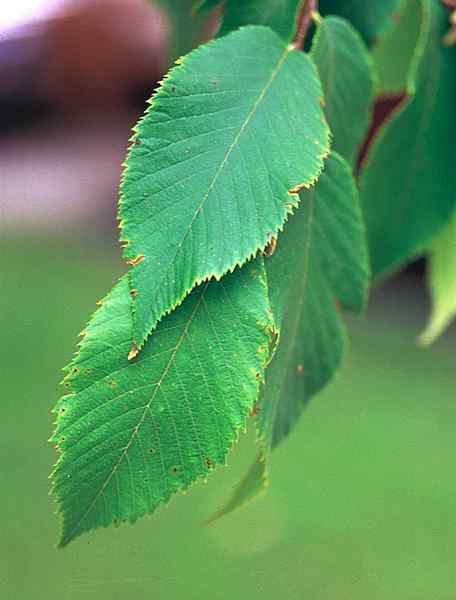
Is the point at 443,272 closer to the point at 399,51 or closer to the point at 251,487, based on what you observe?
the point at 399,51

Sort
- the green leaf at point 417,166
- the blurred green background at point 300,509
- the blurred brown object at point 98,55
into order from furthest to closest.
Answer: the blurred brown object at point 98,55
the blurred green background at point 300,509
the green leaf at point 417,166

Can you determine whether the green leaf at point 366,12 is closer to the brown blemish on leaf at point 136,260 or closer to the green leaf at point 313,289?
the green leaf at point 313,289

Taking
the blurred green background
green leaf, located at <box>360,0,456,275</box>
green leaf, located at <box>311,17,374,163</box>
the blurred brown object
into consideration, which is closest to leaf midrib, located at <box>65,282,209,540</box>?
green leaf, located at <box>311,17,374,163</box>

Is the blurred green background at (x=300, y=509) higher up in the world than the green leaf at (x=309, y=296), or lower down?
lower down

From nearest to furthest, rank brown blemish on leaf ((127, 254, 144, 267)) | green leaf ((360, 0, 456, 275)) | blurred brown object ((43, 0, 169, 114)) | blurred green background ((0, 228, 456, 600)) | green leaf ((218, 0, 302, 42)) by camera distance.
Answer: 1. brown blemish on leaf ((127, 254, 144, 267))
2. green leaf ((218, 0, 302, 42))
3. green leaf ((360, 0, 456, 275))
4. blurred green background ((0, 228, 456, 600))
5. blurred brown object ((43, 0, 169, 114))

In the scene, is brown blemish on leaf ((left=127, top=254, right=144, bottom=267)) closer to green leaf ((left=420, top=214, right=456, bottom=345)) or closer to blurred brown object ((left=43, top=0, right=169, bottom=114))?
green leaf ((left=420, top=214, right=456, bottom=345))

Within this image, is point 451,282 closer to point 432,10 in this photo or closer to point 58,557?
point 432,10

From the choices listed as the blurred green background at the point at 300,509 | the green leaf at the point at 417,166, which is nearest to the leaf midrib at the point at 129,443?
the green leaf at the point at 417,166
